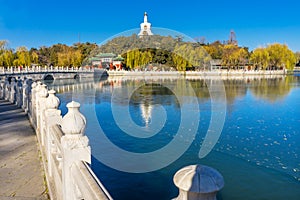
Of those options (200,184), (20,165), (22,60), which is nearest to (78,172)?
(200,184)

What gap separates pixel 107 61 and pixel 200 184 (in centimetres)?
7342

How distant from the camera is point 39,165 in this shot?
15.6 feet

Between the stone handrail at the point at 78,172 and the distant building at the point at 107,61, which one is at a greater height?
the distant building at the point at 107,61

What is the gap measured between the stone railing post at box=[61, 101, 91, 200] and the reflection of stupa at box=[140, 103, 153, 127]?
1010 cm

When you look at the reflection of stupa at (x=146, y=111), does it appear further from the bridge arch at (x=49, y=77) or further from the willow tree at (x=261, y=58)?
the willow tree at (x=261, y=58)

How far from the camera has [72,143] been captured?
2.65m

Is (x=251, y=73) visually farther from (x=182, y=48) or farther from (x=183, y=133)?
(x=183, y=133)

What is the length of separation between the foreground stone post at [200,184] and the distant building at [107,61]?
2626 inches

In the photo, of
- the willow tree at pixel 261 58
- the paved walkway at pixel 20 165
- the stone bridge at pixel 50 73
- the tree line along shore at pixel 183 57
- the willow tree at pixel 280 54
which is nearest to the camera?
the paved walkway at pixel 20 165

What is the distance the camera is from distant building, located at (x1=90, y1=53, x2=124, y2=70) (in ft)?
222

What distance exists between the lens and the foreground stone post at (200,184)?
1334 millimetres

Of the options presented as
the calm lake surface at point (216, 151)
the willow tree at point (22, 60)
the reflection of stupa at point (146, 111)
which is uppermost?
the willow tree at point (22, 60)

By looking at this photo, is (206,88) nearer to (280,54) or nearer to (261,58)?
(261,58)

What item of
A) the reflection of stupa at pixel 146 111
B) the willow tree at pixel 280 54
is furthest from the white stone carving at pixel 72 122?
the willow tree at pixel 280 54
